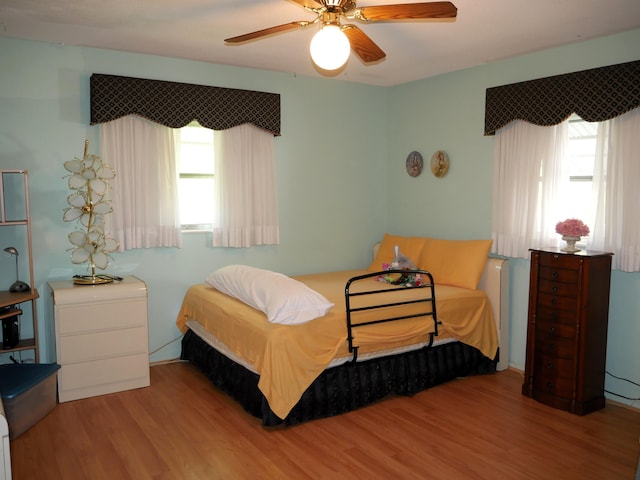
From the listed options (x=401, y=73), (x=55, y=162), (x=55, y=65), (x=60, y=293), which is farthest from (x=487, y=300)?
(x=55, y=65)

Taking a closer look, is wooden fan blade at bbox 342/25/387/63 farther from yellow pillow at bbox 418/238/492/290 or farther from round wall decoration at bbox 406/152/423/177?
round wall decoration at bbox 406/152/423/177

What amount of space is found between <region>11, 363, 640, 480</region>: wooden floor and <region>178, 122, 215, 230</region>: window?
1529 millimetres

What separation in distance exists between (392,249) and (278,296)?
204 cm

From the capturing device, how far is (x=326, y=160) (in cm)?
523

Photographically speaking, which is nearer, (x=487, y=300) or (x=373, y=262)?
(x=487, y=300)

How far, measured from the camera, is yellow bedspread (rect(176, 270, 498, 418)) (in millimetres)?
3143

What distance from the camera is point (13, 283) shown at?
3717 millimetres

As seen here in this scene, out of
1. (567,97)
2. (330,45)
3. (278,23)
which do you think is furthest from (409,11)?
(567,97)

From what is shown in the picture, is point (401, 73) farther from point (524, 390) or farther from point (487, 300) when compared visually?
point (524, 390)

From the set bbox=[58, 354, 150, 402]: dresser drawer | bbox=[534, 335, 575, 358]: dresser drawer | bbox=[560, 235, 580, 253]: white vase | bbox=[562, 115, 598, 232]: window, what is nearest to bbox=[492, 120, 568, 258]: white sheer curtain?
bbox=[562, 115, 598, 232]: window

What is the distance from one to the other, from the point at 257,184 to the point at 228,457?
251 cm

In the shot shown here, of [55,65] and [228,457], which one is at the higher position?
[55,65]

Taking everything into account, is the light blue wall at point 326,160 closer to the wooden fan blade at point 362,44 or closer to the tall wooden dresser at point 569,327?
the tall wooden dresser at point 569,327

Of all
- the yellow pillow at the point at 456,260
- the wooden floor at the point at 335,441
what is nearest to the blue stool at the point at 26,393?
the wooden floor at the point at 335,441
